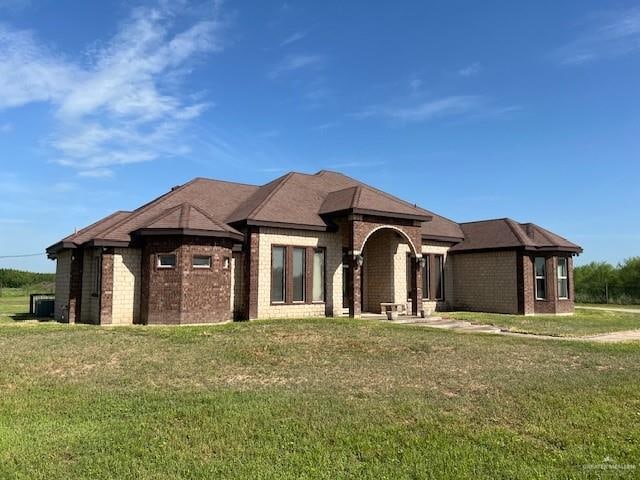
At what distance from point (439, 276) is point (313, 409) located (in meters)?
18.9

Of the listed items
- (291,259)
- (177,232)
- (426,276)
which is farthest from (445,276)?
(177,232)

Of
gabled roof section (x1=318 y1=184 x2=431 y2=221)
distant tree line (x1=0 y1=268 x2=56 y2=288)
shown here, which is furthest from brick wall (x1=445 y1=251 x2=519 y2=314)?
distant tree line (x1=0 y1=268 x2=56 y2=288)

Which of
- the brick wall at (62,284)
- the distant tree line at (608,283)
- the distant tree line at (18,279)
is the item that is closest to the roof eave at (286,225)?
the brick wall at (62,284)

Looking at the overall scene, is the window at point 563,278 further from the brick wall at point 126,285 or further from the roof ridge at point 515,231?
the brick wall at point 126,285

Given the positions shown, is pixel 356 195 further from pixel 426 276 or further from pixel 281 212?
pixel 426 276

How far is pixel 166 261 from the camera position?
16.9m

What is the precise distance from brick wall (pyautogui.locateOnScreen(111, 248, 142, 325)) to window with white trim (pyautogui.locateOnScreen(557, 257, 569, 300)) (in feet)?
61.4

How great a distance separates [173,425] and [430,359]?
6398 millimetres

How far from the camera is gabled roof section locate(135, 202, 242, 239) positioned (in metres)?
16.7

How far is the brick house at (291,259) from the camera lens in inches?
669

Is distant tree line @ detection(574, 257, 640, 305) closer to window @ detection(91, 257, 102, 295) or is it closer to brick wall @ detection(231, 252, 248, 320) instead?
brick wall @ detection(231, 252, 248, 320)

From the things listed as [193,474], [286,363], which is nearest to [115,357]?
[286,363]

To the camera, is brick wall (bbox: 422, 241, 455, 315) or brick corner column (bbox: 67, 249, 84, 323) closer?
brick corner column (bbox: 67, 249, 84, 323)

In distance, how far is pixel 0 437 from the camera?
6.15m
